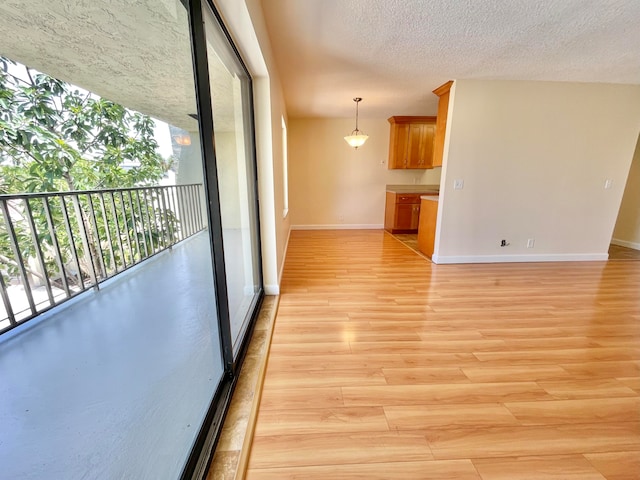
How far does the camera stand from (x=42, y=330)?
713 millimetres

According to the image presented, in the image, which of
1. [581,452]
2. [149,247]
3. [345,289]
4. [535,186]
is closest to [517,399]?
[581,452]

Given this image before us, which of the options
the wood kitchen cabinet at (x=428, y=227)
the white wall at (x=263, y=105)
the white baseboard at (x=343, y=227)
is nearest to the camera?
the white wall at (x=263, y=105)

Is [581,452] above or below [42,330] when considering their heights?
below

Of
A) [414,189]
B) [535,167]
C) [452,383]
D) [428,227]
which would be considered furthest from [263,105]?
[414,189]

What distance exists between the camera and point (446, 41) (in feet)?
7.52

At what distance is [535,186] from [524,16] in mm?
2281

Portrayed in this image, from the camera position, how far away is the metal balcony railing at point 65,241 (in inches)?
20.7

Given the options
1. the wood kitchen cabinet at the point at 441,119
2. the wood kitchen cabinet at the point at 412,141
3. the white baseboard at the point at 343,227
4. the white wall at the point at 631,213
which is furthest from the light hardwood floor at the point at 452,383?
the wood kitchen cabinet at the point at 412,141

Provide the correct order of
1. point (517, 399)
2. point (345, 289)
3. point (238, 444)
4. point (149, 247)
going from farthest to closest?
1. point (345, 289)
2. point (517, 399)
3. point (238, 444)
4. point (149, 247)

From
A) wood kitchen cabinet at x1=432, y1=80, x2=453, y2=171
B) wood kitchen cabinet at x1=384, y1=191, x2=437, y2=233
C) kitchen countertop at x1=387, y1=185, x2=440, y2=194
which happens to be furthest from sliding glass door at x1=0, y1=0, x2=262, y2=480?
kitchen countertop at x1=387, y1=185, x2=440, y2=194

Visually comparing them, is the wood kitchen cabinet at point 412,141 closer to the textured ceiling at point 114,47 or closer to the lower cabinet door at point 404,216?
the lower cabinet door at point 404,216

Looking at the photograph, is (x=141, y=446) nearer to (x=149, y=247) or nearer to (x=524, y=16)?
(x=149, y=247)

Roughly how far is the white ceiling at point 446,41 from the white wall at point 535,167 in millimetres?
227

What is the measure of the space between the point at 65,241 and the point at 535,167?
4.57 metres
